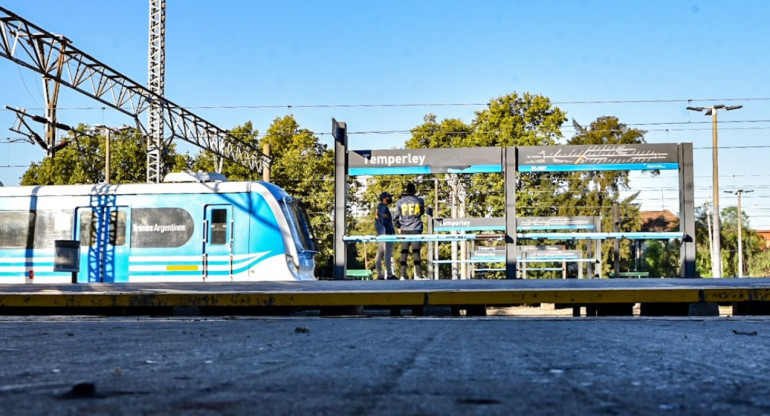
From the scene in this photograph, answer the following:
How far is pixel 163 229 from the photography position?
1777 cm

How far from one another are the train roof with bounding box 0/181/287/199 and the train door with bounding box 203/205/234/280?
0.44 meters

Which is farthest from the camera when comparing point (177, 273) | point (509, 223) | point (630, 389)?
point (177, 273)

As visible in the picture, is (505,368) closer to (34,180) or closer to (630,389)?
(630,389)

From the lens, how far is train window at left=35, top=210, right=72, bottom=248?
17.9 metres

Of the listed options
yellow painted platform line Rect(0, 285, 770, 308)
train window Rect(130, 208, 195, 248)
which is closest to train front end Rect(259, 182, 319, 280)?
train window Rect(130, 208, 195, 248)

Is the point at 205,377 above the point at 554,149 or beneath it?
beneath

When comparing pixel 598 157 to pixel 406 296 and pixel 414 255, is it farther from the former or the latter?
pixel 406 296

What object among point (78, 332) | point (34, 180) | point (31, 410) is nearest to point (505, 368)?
point (31, 410)

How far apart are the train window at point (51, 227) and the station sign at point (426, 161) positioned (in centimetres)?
749

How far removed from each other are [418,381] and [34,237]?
17337mm

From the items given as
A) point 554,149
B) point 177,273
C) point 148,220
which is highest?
point 554,149

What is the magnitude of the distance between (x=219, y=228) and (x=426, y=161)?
5.43 meters

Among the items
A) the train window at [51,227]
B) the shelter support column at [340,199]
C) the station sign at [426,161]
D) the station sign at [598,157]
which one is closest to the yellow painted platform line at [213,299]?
the shelter support column at [340,199]

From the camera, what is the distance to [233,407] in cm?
205
